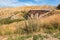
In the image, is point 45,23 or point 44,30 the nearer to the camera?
point 44,30

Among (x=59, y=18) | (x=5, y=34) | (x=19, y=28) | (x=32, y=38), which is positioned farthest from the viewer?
(x=59, y=18)

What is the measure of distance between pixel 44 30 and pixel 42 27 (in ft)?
3.92

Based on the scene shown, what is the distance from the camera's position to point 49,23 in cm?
2159

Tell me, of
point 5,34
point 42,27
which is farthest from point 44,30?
point 5,34

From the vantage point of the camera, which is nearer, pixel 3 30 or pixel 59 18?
pixel 3 30

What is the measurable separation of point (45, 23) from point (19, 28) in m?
2.50

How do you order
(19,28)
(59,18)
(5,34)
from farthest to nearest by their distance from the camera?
(59,18)
(19,28)
(5,34)

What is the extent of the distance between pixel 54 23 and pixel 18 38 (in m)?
A: 6.09

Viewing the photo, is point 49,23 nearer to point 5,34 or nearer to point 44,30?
point 44,30

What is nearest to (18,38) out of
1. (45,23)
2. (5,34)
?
(5,34)

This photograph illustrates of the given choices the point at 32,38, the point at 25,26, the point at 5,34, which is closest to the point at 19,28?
the point at 25,26

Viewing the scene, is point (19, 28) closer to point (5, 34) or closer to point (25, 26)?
point (25, 26)

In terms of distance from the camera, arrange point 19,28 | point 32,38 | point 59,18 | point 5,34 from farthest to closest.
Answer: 1. point 59,18
2. point 19,28
3. point 5,34
4. point 32,38

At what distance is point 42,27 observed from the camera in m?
20.9
